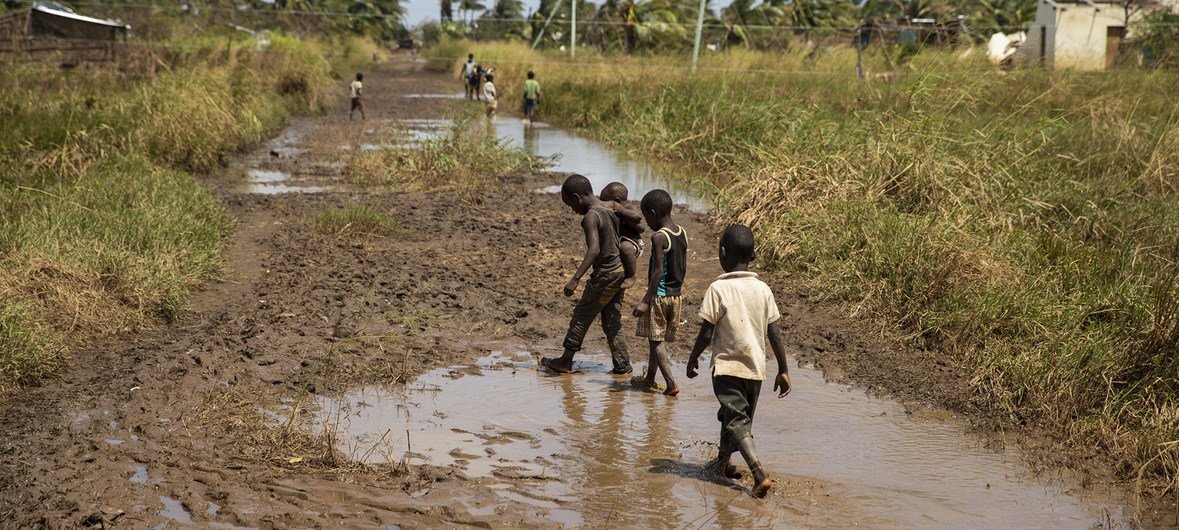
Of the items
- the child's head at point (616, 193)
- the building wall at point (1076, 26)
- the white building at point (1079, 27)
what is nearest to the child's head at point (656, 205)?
the child's head at point (616, 193)

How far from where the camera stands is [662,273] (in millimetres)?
5676

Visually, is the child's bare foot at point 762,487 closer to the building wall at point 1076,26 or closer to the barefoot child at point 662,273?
the barefoot child at point 662,273

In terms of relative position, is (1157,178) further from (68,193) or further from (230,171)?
(230,171)

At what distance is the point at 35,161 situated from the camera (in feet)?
36.3

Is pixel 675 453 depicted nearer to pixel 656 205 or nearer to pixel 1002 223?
pixel 656 205

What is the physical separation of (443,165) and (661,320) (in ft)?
27.3

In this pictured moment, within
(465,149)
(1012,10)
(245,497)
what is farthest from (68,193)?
(1012,10)

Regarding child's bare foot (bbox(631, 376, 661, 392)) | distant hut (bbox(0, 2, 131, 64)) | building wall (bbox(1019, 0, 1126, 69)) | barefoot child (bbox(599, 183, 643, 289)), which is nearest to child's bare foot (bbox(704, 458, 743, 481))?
child's bare foot (bbox(631, 376, 661, 392))

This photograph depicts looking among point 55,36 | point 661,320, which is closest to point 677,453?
point 661,320

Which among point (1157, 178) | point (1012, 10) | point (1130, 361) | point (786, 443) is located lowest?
point (786, 443)

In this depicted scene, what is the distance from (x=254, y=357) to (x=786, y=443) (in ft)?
10.7

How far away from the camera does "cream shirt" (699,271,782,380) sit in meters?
4.57

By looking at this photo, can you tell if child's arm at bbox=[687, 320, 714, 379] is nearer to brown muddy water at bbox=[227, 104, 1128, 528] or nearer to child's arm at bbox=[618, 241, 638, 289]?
brown muddy water at bbox=[227, 104, 1128, 528]

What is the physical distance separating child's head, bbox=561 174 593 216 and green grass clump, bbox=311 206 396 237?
415 centimetres
